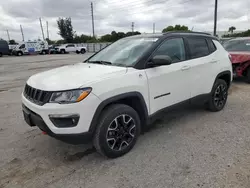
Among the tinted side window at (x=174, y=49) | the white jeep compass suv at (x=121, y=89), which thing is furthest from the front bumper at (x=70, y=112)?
the tinted side window at (x=174, y=49)

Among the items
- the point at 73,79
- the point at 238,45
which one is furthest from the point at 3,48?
the point at 73,79

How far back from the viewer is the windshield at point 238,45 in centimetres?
760

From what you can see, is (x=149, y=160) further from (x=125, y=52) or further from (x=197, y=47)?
(x=197, y=47)

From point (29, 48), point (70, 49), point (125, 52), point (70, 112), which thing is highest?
point (29, 48)

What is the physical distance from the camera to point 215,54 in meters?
4.20

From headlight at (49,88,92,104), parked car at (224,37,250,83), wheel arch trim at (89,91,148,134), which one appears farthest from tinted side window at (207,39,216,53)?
parked car at (224,37,250,83)

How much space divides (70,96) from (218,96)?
336 centimetres

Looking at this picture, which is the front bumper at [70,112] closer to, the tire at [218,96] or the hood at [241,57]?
the tire at [218,96]

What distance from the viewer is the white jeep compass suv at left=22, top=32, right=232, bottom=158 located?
7.86 ft

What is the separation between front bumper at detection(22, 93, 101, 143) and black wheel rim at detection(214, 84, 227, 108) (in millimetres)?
2954

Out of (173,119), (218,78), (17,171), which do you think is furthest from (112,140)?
(218,78)

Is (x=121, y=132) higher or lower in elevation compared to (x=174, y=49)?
lower

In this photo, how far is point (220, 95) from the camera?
4457mm

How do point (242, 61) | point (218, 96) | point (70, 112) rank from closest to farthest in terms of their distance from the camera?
point (70, 112), point (218, 96), point (242, 61)
